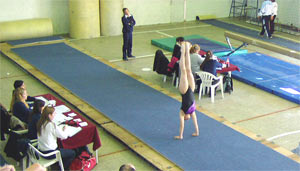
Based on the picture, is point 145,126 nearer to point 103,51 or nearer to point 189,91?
point 189,91

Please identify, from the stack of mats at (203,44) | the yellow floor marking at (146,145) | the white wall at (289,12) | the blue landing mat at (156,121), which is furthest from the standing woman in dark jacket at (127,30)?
the white wall at (289,12)

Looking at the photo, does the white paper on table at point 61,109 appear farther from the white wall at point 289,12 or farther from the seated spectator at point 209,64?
the white wall at point 289,12

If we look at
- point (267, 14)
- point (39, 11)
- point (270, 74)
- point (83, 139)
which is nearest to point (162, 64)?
point (270, 74)

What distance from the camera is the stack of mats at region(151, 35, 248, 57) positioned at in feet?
41.6

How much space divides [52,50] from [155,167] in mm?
7442

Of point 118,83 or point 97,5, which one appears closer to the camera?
point 118,83

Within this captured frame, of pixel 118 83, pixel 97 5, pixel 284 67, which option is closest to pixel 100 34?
pixel 97 5

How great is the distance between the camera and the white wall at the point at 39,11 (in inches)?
552

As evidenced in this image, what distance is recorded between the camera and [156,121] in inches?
309

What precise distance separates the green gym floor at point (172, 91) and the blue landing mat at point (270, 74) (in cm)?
17

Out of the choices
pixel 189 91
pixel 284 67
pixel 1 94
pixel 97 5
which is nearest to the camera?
pixel 189 91

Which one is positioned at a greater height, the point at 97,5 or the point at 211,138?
the point at 97,5

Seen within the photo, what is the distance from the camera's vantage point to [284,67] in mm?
11469

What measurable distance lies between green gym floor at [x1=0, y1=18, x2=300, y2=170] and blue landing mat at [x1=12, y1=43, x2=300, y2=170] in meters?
0.52
